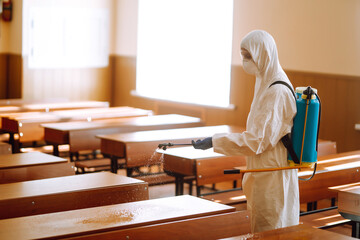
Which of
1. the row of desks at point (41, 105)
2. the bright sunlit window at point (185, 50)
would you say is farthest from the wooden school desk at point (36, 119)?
the bright sunlit window at point (185, 50)

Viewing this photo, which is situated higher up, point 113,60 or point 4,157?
point 113,60

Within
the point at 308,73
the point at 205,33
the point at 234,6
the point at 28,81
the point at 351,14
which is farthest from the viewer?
the point at 28,81

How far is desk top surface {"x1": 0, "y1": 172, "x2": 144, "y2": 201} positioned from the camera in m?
3.24

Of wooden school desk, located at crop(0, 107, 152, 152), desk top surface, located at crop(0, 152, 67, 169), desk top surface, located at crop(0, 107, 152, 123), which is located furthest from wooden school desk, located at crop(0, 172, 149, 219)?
desk top surface, located at crop(0, 107, 152, 123)

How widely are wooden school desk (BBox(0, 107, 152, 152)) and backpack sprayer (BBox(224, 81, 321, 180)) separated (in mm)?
3578

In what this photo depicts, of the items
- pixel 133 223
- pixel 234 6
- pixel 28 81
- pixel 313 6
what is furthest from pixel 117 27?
pixel 133 223

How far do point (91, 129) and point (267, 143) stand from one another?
308 cm

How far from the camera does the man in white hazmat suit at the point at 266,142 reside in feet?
9.83

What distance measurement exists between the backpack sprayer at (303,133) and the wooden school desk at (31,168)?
151 cm

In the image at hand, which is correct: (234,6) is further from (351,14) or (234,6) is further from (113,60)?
(113,60)

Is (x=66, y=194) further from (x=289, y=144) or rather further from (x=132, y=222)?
(x=289, y=144)

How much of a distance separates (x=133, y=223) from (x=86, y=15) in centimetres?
691

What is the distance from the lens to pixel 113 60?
9633 mm

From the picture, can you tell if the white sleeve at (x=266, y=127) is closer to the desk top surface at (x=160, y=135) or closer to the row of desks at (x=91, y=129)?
the desk top surface at (x=160, y=135)
